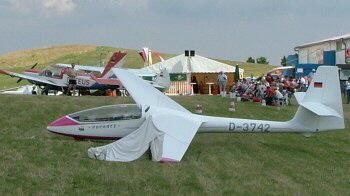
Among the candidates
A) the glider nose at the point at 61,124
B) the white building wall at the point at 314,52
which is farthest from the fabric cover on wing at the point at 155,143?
the white building wall at the point at 314,52

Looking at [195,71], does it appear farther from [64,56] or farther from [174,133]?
[64,56]

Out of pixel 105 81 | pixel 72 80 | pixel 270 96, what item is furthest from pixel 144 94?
pixel 105 81

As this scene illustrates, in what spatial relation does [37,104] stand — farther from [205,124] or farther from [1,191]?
[1,191]

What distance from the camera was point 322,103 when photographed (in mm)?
13703

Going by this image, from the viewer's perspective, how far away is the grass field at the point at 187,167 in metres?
9.02

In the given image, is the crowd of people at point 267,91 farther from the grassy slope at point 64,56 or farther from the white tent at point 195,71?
the grassy slope at point 64,56

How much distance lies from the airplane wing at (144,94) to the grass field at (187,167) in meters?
1.34

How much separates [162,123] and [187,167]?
1728 mm

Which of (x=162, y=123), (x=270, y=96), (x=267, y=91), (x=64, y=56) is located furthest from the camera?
(x=64, y=56)

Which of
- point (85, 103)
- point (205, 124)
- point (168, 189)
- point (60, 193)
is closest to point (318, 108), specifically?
point (205, 124)

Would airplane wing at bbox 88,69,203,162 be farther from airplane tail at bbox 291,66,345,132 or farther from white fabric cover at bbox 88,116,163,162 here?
airplane tail at bbox 291,66,345,132

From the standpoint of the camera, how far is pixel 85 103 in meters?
20.5

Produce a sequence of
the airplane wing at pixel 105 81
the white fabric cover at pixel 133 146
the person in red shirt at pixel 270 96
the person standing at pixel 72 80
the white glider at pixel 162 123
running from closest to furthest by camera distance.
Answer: the white fabric cover at pixel 133 146 < the white glider at pixel 162 123 < the person in red shirt at pixel 270 96 < the person standing at pixel 72 80 < the airplane wing at pixel 105 81

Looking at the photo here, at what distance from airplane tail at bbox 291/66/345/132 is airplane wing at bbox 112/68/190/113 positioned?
3.24 meters
